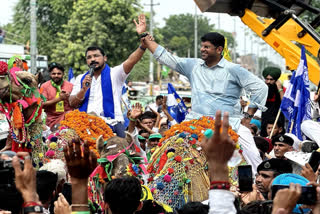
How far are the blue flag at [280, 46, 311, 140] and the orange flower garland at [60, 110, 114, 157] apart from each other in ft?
12.2

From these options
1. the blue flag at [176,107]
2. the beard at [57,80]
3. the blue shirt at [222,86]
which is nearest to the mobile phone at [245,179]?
the blue shirt at [222,86]

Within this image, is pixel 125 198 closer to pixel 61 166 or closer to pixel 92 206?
pixel 92 206

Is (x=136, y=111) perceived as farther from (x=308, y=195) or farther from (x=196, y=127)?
(x=308, y=195)

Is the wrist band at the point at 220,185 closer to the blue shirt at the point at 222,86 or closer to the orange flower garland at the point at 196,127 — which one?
the orange flower garland at the point at 196,127

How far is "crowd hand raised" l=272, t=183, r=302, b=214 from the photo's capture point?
3.01 metres

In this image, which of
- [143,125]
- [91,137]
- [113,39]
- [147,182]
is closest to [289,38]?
[143,125]

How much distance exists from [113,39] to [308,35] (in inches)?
1046

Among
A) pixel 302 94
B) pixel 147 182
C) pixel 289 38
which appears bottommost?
pixel 147 182

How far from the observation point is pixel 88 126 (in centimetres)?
708

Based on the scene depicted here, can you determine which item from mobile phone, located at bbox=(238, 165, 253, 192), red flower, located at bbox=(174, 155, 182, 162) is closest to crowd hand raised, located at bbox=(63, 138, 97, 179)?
mobile phone, located at bbox=(238, 165, 253, 192)

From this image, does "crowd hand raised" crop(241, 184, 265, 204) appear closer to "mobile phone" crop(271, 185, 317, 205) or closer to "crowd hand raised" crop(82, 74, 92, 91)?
"mobile phone" crop(271, 185, 317, 205)

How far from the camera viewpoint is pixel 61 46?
3772cm

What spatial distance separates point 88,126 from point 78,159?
12.1 ft

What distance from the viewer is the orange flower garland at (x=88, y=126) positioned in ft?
22.8
